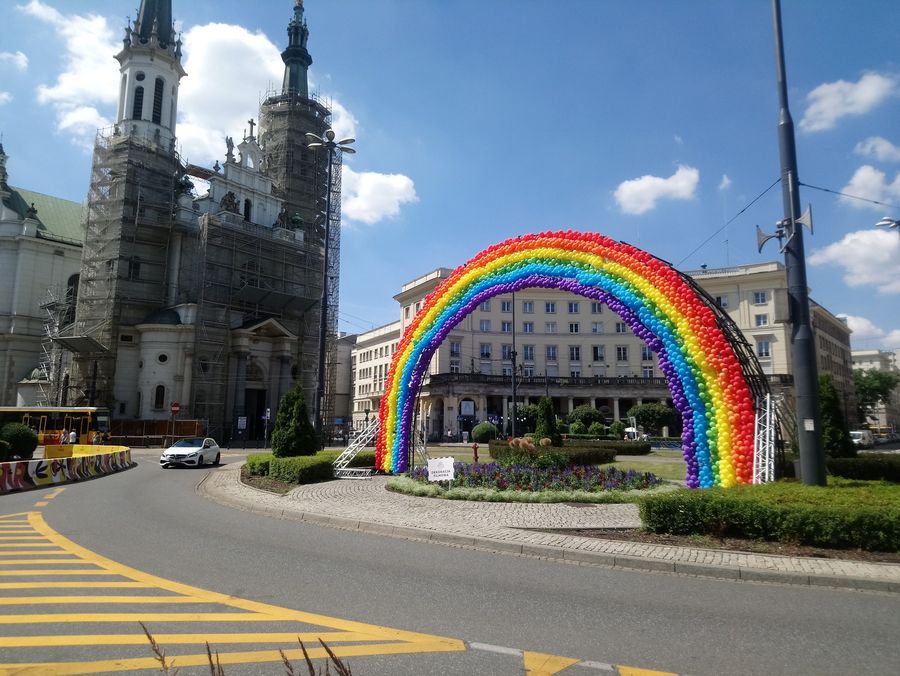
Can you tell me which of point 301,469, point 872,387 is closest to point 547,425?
point 301,469

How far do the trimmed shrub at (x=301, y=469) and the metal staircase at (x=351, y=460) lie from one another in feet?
2.38

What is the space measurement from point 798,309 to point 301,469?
14223 millimetres

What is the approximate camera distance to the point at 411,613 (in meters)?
6.28

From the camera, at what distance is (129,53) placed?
55.0 metres

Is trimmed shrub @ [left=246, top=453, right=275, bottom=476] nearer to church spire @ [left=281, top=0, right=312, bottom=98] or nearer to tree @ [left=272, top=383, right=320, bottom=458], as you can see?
tree @ [left=272, top=383, right=320, bottom=458]

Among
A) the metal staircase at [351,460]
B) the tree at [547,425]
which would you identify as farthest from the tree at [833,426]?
the metal staircase at [351,460]

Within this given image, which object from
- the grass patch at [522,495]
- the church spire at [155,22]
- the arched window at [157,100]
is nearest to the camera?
the grass patch at [522,495]

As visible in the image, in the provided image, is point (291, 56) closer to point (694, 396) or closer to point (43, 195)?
point (43, 195)

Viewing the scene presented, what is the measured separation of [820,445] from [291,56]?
7022 centimetres

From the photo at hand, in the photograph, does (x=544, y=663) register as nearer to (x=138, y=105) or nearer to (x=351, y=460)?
(x=351, y=460)

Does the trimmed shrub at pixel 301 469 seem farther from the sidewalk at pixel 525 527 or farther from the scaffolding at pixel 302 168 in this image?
the scaffolding at pixel 302 168

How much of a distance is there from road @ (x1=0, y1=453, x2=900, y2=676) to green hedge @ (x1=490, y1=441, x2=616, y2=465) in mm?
11184

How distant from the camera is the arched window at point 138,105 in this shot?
5491cm

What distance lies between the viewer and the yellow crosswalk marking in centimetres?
493
